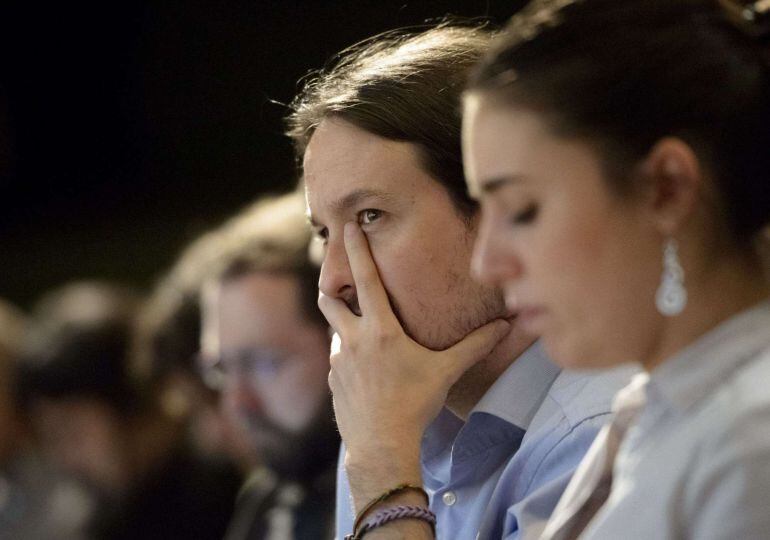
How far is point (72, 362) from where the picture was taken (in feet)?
11.1

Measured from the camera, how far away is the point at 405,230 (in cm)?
173

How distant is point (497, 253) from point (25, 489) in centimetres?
277

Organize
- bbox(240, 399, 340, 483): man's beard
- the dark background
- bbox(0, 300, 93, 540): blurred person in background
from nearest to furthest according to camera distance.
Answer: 1. bbox(240, 399, 340, 483): man's beard
2. bbox(0, 300, 93, 540): blurred person in background
3. the dark background

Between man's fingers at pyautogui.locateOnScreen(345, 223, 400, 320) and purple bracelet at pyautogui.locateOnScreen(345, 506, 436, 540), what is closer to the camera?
purple bracelet at pyautogui.locateOnScreen(345, 506, 436, 540)

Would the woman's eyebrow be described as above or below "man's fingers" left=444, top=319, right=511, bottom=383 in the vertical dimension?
above

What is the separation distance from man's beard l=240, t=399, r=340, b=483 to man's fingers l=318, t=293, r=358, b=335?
0.93 metres

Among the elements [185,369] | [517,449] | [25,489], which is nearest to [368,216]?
[517,449]

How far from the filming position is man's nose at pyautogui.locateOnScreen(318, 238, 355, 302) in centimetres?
175

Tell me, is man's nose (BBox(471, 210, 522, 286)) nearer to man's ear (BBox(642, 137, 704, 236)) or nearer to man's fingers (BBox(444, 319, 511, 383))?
man's ear (BBox(642, 137, 704, 236))

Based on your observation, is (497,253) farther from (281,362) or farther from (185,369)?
(185,369)

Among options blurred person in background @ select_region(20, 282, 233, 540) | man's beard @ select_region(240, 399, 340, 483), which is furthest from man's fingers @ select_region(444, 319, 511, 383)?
blurred person in background @ select_region(20, 282, 233, 540)

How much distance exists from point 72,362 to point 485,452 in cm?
200

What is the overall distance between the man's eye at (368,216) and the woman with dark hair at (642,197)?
26.4 inches

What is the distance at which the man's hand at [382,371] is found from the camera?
1599 millimetres
